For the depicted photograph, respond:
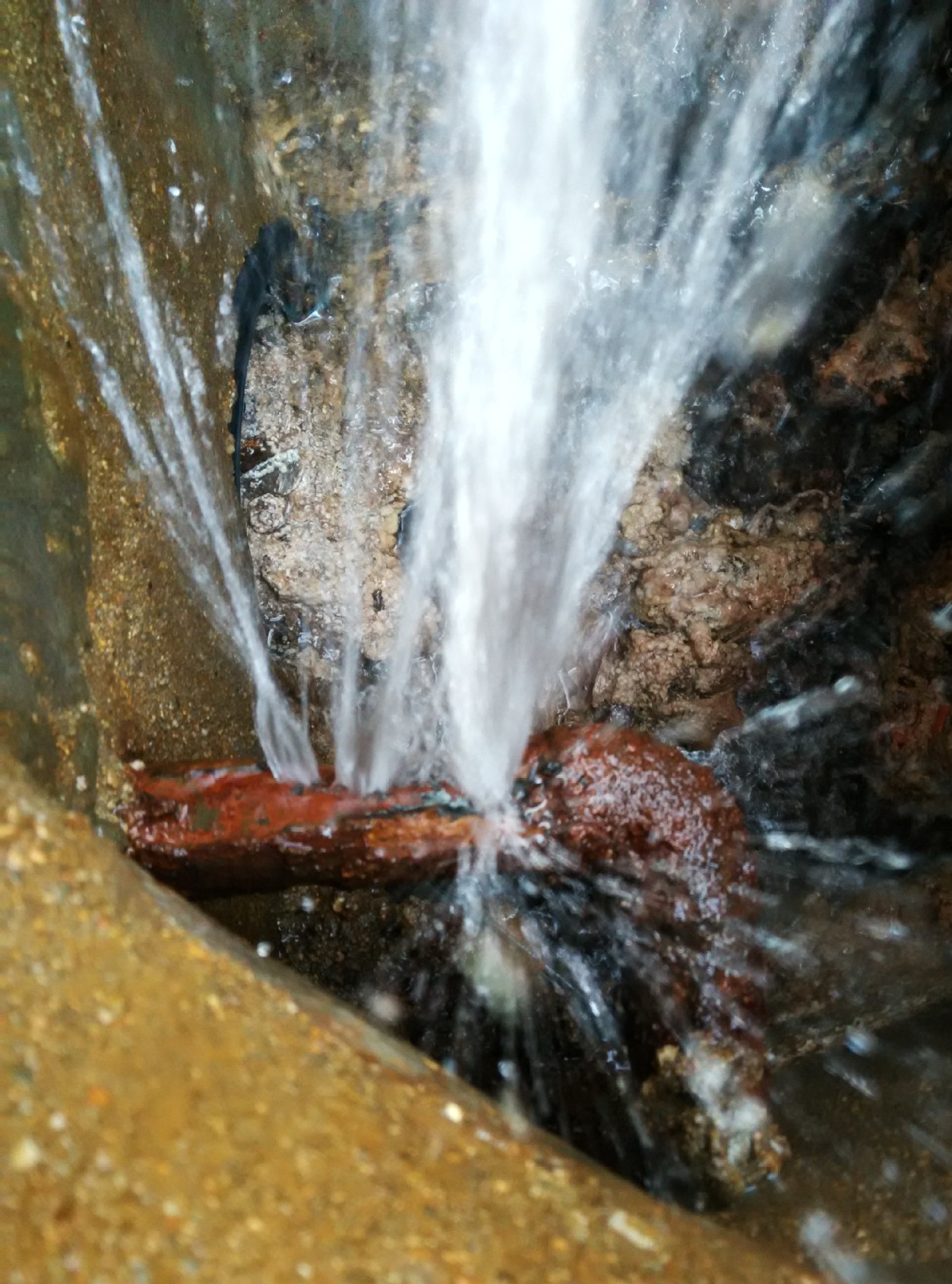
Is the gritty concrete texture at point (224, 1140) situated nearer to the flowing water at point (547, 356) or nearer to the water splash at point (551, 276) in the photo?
the flowing water at point (547, 356)

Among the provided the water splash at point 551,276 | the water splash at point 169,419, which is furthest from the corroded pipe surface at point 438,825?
the water splash at point 551,276

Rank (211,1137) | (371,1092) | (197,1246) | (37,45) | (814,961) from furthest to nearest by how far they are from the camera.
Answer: (814,961)
(37,45)
(371,1092)
(211,1137)
(197,1246)

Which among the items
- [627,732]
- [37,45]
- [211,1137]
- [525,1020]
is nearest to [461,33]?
[37,45]

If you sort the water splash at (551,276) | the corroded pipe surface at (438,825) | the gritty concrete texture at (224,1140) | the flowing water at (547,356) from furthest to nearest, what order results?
the water splash at (551,276), the flowing water at (547,356), the corroded pipe surface at (438,825), the gritty concrete texture at (224,1140)

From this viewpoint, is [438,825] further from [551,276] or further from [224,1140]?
[551,276]

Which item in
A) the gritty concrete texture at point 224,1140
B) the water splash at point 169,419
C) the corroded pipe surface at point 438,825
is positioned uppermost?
the water splash at point 169,419

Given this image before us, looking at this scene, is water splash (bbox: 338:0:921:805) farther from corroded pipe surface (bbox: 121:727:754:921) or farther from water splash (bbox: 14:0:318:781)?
corroded pipe surface (bbox: 121:727:754:921)

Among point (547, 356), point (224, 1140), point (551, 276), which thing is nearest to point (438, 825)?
point (224, 1140)

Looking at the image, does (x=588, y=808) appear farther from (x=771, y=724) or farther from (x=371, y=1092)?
(x=771, y=724)

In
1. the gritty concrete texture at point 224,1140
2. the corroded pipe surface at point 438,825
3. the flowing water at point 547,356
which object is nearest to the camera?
the gritty concrete texture at point 224,1140
